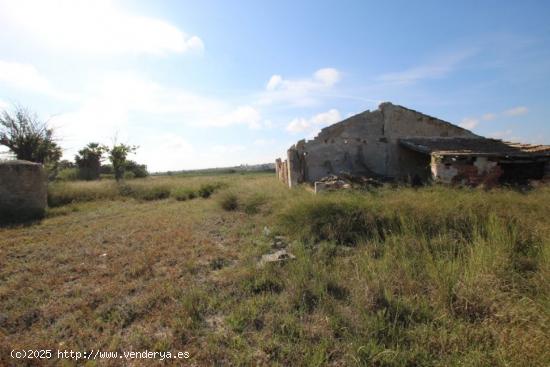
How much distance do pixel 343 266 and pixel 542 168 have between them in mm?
9970

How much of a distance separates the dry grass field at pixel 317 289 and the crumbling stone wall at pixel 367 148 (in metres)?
4.26

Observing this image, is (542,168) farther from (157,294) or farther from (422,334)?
(157,294)

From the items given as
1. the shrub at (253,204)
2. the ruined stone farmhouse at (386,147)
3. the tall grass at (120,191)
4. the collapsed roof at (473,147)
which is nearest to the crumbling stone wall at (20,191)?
the tall grass at (120,191)

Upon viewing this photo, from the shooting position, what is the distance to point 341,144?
10.8 meters

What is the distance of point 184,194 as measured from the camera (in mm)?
14398

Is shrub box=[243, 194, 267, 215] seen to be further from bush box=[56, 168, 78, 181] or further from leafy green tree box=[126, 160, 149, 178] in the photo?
leafy green tree box=[126, 160, 149, 178]

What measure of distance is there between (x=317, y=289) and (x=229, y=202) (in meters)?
6.72

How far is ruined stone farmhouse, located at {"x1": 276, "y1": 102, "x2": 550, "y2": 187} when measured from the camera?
10398mm

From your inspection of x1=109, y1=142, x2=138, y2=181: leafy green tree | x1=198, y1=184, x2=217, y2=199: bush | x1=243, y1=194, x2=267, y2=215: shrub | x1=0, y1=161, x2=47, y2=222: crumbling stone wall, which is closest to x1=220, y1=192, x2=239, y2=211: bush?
x1=243, y1=194, x2=267, y2=215: shrub

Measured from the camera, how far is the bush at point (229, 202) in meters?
9.93

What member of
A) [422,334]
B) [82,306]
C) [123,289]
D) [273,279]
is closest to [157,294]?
[123,289]

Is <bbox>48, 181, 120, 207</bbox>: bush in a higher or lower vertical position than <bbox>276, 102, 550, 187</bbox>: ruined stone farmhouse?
lower

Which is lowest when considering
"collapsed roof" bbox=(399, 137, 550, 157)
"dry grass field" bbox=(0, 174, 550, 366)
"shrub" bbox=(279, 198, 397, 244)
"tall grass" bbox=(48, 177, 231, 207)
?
"dry grass field" bbox=(0, 174, 550, 366)

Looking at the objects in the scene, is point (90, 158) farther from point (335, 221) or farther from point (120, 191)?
point (335, 221)
